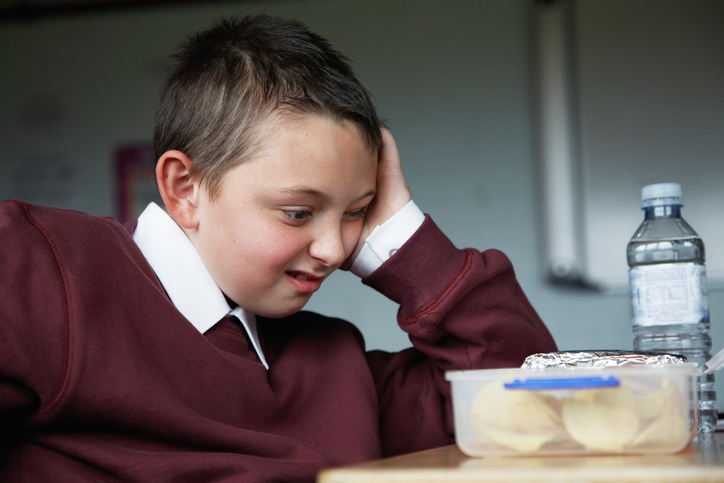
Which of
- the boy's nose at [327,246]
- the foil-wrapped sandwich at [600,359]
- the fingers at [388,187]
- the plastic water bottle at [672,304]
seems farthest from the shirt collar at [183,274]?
the plastic water bottle at [672,304]

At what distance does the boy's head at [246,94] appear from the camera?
0.88m

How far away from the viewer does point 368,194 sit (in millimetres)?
941

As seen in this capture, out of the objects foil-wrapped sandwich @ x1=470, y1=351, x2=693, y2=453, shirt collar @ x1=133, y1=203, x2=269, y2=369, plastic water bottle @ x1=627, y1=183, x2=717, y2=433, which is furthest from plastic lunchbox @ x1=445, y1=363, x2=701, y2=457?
shirt collar @ x1=133, y1=203, x2=269, y2=369

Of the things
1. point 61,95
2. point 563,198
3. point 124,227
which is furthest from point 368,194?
point 61,95

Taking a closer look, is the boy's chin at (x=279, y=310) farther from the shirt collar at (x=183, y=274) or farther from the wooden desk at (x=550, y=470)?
the wooden desk at (x=550, y=470)

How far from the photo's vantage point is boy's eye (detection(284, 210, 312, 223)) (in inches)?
33.9

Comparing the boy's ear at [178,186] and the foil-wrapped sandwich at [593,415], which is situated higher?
the boy's ear at [178,186]

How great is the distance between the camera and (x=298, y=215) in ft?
2.85

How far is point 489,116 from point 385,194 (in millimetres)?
1079

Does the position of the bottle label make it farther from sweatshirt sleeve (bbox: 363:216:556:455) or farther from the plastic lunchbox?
the plastic lunchbox

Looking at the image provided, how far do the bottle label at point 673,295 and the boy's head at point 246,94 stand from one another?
0.44 meters

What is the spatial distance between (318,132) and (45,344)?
40 centimetres

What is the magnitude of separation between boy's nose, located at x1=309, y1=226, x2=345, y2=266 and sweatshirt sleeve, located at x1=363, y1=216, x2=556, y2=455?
0.11 metres

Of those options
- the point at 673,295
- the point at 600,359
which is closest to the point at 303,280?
the point at 600,359
